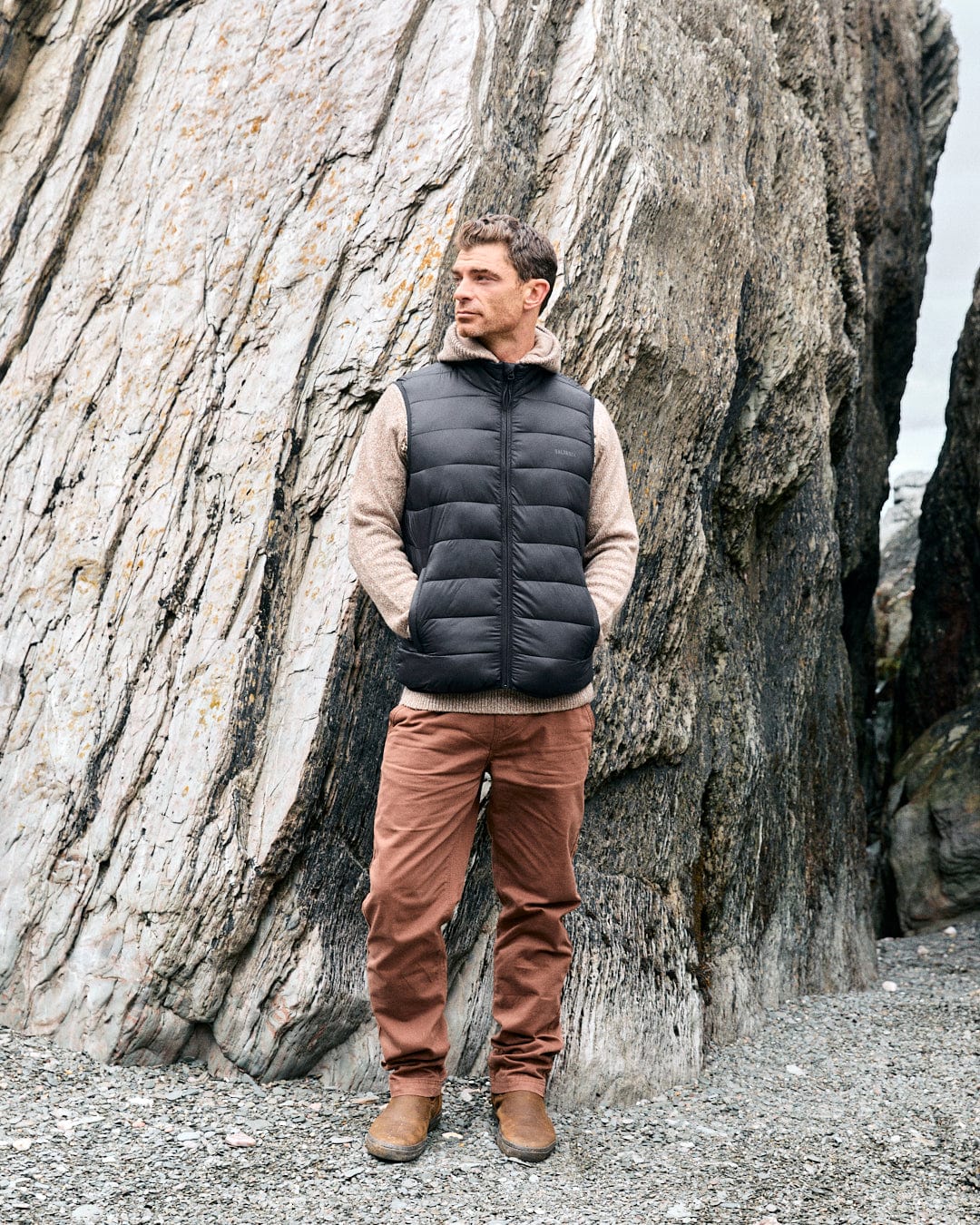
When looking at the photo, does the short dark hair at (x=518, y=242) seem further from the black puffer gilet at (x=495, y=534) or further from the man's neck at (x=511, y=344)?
the black puffer gilet at (x=495, y=534)

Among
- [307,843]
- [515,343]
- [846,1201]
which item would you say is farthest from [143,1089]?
[515,343]

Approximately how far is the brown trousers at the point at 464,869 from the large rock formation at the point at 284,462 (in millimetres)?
890

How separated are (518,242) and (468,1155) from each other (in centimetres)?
379

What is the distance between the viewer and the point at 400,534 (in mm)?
5105

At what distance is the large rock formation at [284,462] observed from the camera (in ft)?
19.1

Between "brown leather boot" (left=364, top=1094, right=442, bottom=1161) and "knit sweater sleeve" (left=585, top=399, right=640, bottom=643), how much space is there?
2077 mm

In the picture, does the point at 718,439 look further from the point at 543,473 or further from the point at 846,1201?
the point at 846,1201

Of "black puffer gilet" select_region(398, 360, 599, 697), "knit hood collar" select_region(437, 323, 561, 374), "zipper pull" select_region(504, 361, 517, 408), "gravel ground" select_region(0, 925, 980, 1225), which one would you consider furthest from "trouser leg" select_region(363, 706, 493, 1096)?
"knit hood collar" select_region(437, 323, 561, 374)

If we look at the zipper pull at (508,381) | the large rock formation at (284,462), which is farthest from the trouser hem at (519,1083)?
the zipper pull at (508,381)

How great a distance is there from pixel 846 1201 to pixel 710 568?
4.24 meters

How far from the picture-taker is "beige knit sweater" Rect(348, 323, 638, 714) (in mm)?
4887

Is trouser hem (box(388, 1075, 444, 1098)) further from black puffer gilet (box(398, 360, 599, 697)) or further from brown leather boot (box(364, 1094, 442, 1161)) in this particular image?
black puffer gilet (box(398, 360, 599, 697))

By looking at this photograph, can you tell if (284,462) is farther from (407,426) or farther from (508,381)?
(508,381)

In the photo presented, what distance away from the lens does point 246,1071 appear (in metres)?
5.75
